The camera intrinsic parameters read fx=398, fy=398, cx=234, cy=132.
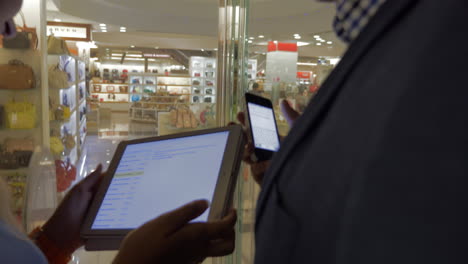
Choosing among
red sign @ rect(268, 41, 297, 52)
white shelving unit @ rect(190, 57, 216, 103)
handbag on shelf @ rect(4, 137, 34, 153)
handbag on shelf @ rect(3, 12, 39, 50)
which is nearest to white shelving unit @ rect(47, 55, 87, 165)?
handbag on shelf @ rect(4, 137, 34, 153)

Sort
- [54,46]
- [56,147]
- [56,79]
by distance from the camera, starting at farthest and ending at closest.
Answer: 1. [54,46]
2. [56,79]
3. [56,147]

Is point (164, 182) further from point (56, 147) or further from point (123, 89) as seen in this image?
point (123, 89)

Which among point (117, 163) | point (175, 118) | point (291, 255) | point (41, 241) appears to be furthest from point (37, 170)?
point (175, 118)

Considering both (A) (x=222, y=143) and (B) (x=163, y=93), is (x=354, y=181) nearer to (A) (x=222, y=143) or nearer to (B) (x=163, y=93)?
(A) (x=222, y=143)

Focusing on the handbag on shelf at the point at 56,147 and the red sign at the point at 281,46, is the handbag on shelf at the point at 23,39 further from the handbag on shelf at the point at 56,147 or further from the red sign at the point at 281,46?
the red sign at the point at 281,46

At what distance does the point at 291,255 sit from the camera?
0.44 m

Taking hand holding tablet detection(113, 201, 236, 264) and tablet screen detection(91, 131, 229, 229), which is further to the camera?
tablet screen detection(91, 131, 229, 229)

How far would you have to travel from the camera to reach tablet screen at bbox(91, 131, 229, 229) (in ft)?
2.62

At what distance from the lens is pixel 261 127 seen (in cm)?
110

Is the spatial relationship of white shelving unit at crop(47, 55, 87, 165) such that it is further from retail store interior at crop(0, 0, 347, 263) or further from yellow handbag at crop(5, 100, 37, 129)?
yellow handbag at crop(5, 100, 37, 129)

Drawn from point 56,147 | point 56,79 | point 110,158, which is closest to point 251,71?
point 56,147

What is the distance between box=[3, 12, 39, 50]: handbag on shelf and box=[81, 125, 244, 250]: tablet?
3548mm

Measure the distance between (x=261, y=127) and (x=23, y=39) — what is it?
142 inches

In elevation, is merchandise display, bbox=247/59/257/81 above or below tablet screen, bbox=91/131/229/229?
above
